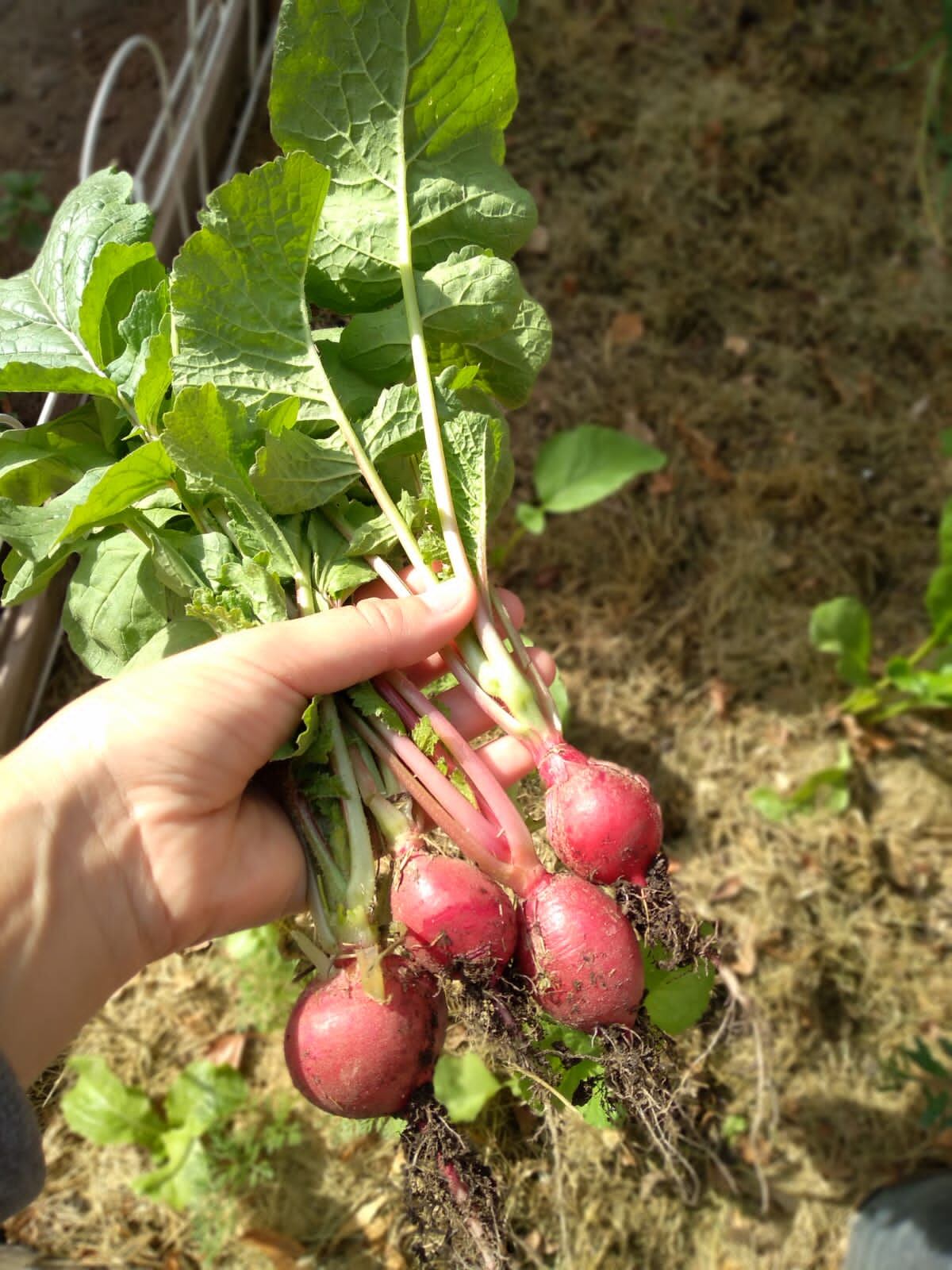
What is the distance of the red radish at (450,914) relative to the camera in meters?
1.58

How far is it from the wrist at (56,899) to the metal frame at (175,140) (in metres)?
1.00

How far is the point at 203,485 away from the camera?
1.69m

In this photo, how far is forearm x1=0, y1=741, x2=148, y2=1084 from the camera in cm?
144

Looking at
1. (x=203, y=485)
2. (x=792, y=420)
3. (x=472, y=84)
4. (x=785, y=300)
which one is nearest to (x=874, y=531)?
(x=792, y=420)

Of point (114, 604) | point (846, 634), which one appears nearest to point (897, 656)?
point (846, 634)

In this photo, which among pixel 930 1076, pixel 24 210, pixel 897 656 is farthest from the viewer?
pixel 24 210

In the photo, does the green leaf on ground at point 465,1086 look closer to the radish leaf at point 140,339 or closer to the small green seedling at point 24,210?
the radish leaf at point 140,339

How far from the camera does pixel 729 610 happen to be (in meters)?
3.25

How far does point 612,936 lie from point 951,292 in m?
3.30

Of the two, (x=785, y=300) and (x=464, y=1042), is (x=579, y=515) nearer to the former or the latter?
(x=785, y=300)

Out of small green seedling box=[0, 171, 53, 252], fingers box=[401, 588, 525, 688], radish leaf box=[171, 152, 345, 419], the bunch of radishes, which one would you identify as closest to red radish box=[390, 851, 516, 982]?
the bunch of radishes

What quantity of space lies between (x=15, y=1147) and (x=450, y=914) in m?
0.71

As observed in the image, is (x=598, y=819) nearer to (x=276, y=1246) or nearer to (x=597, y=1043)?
(x=597, y=1043)

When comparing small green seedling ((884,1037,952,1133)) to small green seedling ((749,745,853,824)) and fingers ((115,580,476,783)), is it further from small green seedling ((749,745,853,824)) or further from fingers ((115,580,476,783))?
fingers ((115,580,476,783))
